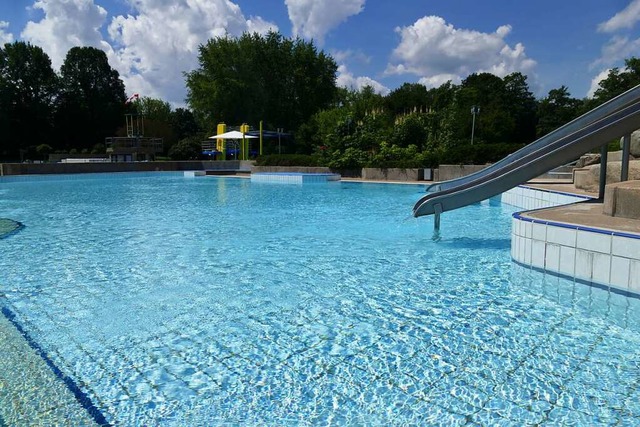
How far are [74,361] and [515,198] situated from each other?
37.6 feet

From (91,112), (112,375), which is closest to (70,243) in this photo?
(112,375)

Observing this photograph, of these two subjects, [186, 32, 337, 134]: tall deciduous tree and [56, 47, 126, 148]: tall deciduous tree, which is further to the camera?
[56, 47, 126, 148]: tall deciduous tree

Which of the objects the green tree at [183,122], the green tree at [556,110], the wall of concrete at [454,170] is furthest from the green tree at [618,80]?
the green tree at [183,122]

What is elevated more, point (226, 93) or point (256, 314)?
point (226, 93)

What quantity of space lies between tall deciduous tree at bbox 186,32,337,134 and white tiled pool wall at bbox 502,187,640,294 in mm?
40521

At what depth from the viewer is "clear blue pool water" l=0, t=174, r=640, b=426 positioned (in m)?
2.78

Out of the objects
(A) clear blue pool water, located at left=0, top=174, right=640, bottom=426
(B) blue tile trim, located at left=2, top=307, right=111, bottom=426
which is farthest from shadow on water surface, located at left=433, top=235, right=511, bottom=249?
(B) blue tile trim, located at left=2, top=307, right=111, bottom=426

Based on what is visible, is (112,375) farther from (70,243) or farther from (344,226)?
(344,226)

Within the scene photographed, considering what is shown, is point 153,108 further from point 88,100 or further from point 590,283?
point 590,283

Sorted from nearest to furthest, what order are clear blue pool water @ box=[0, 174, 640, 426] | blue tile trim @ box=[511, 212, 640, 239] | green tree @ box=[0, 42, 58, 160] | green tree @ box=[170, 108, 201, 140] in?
clear blue pool water @ box=[0, 174, 640, 426]
blue tile trim @ box=[511, 212, 640, 239]
green tree @ box=[0, 42, 58, 160]
green tree @ box=[170, 108, 201, 140]

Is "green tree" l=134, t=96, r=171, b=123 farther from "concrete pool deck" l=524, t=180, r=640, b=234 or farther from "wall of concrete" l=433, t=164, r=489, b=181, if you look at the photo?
"concrete pool deck" l=524, t=180, r=640, b=234

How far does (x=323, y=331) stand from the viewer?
12.8ft

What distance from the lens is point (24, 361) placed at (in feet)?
11.0

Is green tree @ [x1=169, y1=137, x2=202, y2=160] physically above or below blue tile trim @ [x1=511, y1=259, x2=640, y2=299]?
above
